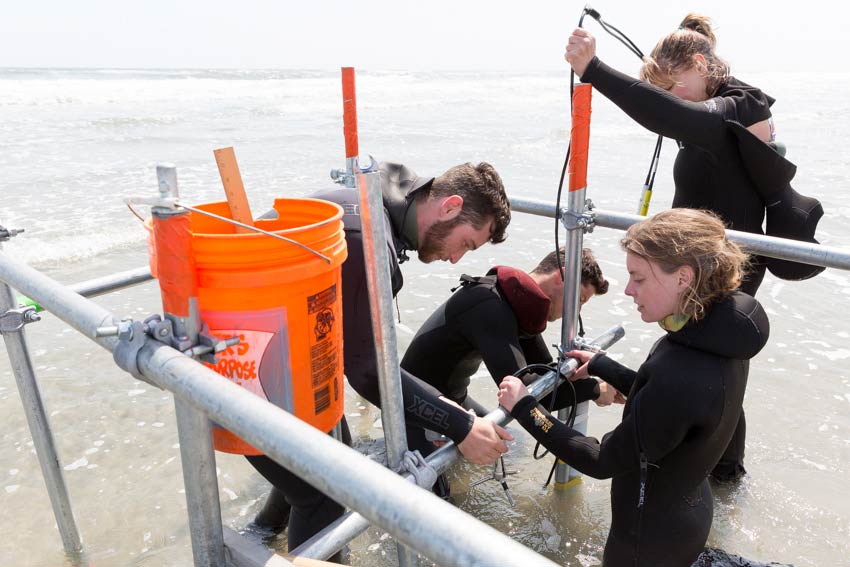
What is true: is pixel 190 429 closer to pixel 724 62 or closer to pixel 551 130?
pixel 724 62

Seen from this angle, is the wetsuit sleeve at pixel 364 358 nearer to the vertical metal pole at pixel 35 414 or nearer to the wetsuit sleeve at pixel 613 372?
the wetsuit sleeve at pixel 613 372

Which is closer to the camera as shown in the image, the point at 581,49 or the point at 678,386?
the point at 678,386

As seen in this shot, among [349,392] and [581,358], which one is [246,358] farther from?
[349,392]

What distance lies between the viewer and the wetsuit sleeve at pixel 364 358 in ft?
7.43

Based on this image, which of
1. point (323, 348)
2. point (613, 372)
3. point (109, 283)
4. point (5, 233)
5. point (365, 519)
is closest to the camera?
point (365, 519)

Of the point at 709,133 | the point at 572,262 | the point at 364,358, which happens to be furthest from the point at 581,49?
the point at 364,358

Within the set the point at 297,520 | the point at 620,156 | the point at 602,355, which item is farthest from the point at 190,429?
the point at 620,156

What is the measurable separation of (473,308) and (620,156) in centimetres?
1230

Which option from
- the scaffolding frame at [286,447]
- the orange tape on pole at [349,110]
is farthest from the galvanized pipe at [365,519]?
the orange tape on pole at [349,110]

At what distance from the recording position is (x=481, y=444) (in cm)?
223

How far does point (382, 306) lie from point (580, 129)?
127 cm

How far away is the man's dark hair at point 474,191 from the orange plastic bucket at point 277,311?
36.0 inches

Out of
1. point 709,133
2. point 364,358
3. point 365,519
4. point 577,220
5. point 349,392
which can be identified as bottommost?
point 349,392

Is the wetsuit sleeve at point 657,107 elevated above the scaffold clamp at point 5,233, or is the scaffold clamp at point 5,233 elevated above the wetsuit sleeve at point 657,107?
the wetsuit sleeve at point 657,107
